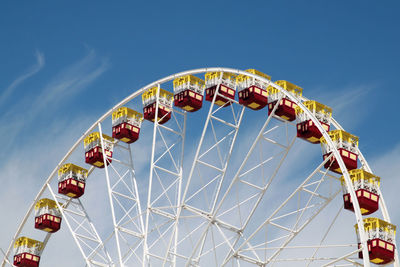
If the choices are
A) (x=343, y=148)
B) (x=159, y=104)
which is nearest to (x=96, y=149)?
(x=159, y=104)

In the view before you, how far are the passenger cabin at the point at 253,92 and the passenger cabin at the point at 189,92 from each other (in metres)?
2.88

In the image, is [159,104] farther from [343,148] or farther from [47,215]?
[343,148]

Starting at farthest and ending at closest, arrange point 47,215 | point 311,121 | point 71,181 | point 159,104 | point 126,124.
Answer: point 47,215 → point 71,181 → point 126,124 → point 159,104 → point 311,121

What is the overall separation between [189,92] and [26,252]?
49.3ft

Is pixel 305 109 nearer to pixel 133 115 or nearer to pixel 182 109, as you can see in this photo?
pixel 182 109

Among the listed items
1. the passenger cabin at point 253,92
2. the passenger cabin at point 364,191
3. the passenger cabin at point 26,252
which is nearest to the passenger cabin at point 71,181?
the passenger cabin at point 26,252

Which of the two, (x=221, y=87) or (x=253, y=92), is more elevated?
(x=221, y=87)

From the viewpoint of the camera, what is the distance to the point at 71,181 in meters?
53.1

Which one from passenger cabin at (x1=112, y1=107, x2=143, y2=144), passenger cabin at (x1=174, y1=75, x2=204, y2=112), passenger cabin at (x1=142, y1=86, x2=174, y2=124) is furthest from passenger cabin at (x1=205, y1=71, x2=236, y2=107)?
passenger cabin at (x1=112, y1=107, x2=143, y2=144)

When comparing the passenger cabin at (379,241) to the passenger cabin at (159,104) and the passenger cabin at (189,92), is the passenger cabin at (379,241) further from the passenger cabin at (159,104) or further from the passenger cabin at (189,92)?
the passenger cabin at (159,104)

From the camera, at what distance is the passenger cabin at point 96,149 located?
5197cm

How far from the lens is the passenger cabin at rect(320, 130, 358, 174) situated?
4328 centimetres

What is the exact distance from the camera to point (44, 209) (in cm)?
5497

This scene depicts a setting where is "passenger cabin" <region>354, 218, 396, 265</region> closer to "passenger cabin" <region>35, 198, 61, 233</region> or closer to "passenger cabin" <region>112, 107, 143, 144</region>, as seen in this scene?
"passenger cabin" <region>112, 107, 143, 144</region>
